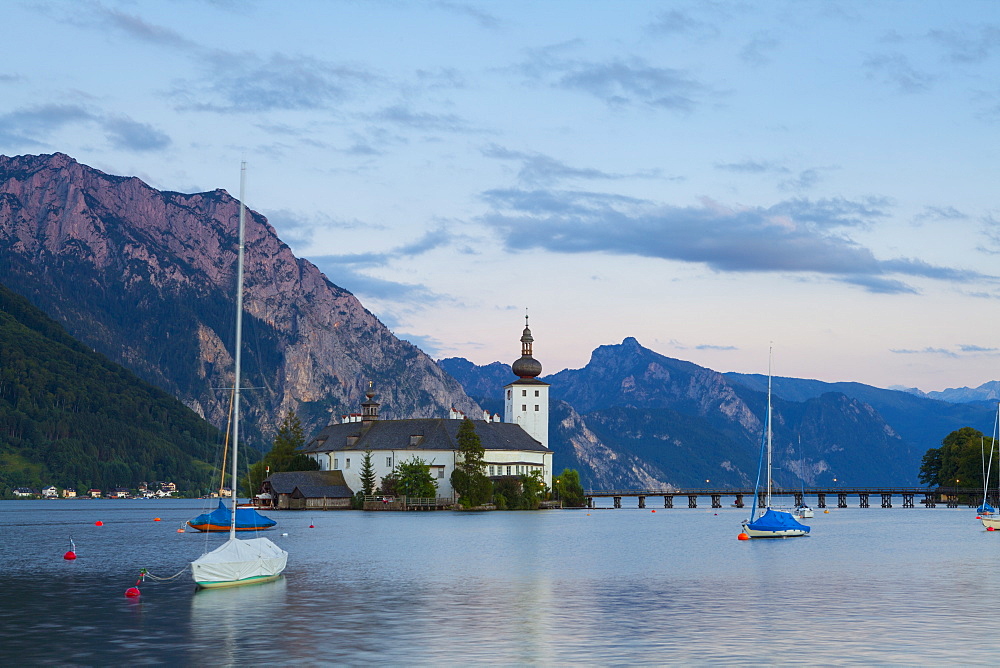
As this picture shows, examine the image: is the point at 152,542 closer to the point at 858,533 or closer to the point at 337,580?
the point at 337,580

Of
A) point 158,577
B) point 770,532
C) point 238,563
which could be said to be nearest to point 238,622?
point 238,563

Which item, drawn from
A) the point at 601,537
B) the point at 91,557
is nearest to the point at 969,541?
the point at 601,537

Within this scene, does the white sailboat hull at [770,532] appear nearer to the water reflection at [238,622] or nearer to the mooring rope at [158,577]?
the mooring rope at [158,577]

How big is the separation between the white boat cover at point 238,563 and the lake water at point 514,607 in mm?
1110

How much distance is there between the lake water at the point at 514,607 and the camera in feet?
131

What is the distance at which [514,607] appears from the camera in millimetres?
54375

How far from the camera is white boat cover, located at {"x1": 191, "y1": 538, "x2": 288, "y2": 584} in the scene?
194 feet

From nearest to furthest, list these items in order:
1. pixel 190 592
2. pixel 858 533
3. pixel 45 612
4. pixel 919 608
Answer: pixel 45 612 < pixel 919 608 < pixel 190 592 < pixel 858 533

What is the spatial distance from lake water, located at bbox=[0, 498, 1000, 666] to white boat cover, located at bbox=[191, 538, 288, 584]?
43.7 inches

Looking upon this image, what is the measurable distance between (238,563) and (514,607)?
15.8 metres

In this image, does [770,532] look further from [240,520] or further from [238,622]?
[238,622]

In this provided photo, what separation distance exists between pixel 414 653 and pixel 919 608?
27.1 metres

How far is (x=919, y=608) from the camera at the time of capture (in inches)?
2141

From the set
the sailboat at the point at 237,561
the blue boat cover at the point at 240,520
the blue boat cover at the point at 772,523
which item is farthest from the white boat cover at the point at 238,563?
the blue boat cover at the point at 772,523
